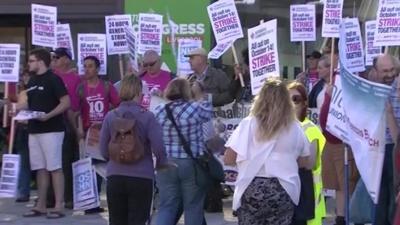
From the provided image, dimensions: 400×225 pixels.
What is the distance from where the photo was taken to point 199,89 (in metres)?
8.02

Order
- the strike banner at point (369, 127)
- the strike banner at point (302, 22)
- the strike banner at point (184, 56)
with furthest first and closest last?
the strike banner at point (184, 56) → the strike banner at point (302, 22) → the strike banner at point (369, 127)

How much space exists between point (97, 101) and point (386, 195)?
163 inches

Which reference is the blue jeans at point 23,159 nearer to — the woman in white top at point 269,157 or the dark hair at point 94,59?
the dark hair at point 94,59

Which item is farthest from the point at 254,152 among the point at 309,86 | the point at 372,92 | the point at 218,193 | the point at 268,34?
the point at 309,86

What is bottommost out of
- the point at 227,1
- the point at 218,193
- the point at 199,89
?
the point at 218,193

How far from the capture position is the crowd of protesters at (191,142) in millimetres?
5887

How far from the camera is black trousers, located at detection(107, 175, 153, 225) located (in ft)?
22.8

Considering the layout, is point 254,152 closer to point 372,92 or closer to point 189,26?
point 372,92

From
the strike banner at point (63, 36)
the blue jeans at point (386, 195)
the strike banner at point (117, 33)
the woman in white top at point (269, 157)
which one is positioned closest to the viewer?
the woman in white top at point (269, 157)

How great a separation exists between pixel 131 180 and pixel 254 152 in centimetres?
144

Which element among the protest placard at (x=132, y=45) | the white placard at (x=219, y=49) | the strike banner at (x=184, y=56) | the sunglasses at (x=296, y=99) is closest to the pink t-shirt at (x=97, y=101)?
the protest placard at (x=132, y=45)

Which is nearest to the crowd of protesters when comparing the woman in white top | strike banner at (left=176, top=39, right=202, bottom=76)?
the woman in white top

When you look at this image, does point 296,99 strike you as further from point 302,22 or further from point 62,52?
point 62,52

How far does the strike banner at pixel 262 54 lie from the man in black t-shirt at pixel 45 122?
2063 millimetres
